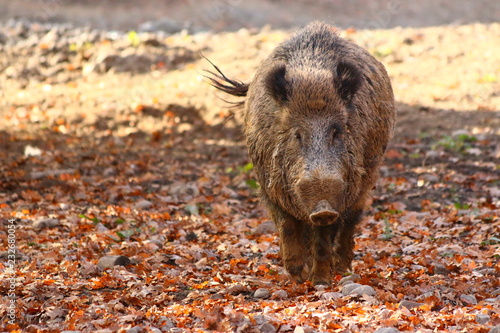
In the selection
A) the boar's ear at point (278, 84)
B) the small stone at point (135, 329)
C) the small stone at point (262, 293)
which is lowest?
the small stone at point (262, 293)

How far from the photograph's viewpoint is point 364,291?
17.5 ft

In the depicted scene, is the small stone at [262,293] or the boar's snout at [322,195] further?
the small stone at [262,293]

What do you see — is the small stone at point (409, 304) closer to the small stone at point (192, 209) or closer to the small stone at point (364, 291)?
the small stone at point (364, 291)

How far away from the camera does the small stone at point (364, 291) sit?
531 centimetres

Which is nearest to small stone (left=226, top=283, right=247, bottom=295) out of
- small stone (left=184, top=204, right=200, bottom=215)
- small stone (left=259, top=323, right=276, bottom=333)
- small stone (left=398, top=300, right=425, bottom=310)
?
small stone (left=259, top=323, right=276, bottom=333)

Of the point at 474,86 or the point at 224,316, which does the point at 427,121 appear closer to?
the point at 474,86

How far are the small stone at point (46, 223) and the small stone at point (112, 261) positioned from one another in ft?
5.81

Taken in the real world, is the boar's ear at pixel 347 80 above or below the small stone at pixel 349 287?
above

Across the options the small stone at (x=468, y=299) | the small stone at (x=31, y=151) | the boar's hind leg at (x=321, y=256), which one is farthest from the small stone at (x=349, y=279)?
the small stone at (x=31, y=151)

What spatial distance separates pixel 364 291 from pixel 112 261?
2548 millimetres

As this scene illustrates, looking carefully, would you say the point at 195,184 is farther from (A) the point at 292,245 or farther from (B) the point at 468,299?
(B) the point at 468,299

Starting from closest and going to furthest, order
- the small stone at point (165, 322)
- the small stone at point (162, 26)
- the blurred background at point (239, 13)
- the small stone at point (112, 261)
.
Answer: the small stone at point (165, 322) → the small stone at point (112, 261) → the small stone at point (162, 26) → the blurred background at point (239, 13)

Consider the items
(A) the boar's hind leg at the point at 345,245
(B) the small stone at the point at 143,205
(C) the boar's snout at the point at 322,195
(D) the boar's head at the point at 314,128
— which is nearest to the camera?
(C) the boar's snout at the point at 322,195

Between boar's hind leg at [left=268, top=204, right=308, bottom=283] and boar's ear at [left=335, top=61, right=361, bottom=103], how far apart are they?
1263mm
